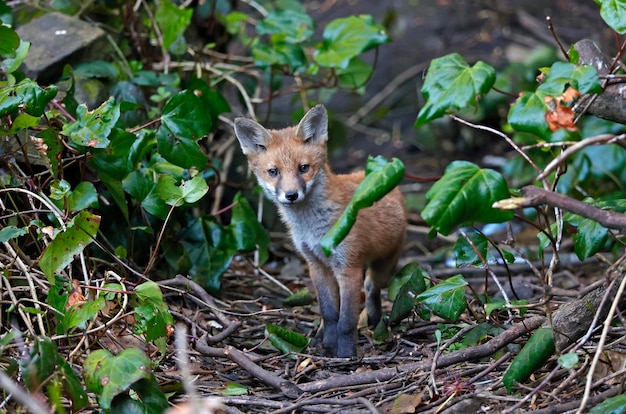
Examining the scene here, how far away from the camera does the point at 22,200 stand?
200 inches

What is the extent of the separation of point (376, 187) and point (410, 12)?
1014 cm

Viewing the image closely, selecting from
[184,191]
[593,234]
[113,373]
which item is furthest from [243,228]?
[593,234]

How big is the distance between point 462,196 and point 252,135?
2460 mm

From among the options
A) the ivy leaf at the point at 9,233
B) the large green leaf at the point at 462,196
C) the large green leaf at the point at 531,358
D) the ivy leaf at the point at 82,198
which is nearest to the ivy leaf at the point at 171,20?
the ivy leaf at the point at 82,198

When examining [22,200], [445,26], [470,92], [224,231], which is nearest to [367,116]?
[445,26]

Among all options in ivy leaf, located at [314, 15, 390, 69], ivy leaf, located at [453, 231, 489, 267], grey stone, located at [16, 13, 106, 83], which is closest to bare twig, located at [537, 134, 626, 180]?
ivy leaf, located at [453, 231, 489, 267]

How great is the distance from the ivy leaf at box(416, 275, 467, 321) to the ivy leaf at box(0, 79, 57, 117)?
244 cm

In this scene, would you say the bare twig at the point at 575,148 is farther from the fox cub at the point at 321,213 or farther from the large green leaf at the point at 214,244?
the large green leaf at the point at 214,244

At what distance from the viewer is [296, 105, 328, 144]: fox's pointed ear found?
535 cm

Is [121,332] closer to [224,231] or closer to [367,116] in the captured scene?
[224,231]

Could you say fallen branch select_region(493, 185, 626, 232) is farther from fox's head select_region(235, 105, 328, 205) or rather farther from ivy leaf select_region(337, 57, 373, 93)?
ivy leaf select_region(337, 57, 373, 93)

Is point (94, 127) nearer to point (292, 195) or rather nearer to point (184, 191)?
point (184, 191)

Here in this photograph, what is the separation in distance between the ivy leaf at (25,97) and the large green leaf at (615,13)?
2.97 meters

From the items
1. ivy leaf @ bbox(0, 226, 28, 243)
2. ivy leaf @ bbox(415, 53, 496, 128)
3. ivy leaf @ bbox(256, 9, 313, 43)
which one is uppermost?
ivy leaf @ bbox(415, 53, 496, 128)
